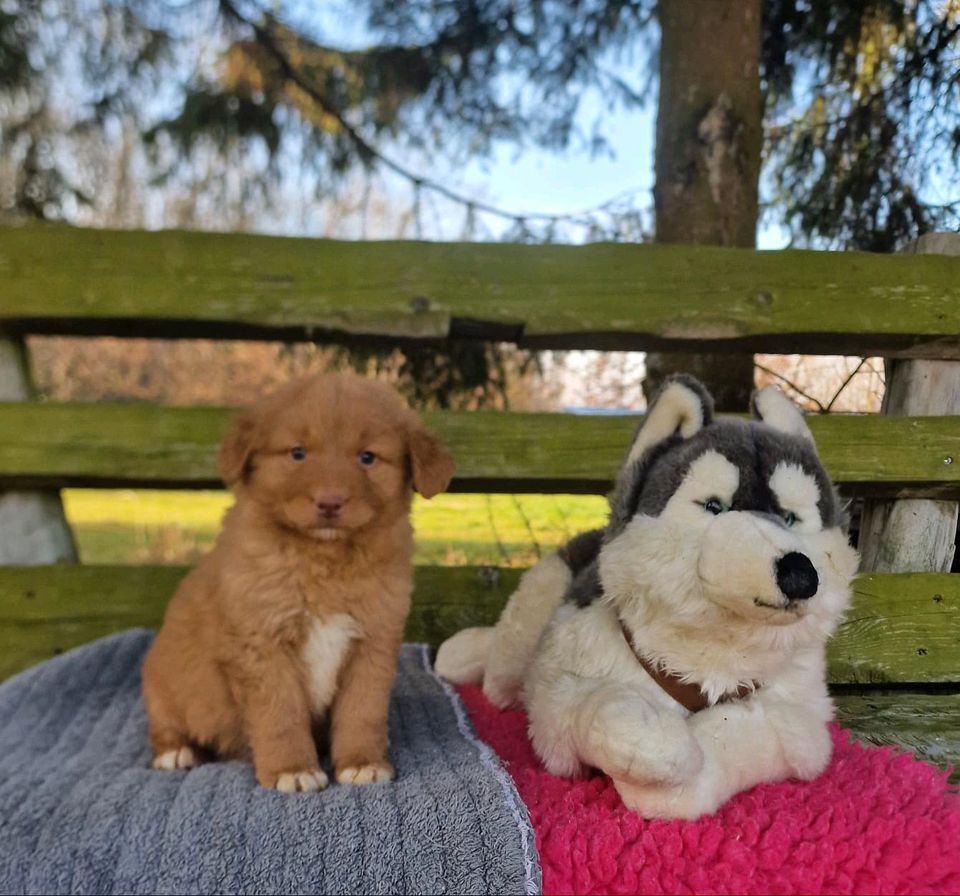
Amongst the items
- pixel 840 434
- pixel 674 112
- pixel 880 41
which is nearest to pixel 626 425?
pixel 840 434

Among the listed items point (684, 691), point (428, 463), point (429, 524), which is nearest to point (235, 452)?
point (428, 463)

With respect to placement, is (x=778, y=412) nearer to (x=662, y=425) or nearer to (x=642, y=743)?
(x=662, y=425)

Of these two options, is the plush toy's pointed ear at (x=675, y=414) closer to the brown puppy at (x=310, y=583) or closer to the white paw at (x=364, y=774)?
the brown puppy at (x=310, y=583)

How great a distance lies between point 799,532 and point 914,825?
0.53 meters

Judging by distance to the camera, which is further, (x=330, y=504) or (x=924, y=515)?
(x=924, y=515)

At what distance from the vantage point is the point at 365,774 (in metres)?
1.41

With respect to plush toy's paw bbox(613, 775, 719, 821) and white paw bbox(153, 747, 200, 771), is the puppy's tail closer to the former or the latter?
plush toy's paw bbox(613, 775, 719, 821)

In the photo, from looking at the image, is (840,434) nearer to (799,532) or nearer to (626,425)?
(626,425)

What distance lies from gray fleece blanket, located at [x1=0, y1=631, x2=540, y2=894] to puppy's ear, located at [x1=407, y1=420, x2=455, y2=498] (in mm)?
540

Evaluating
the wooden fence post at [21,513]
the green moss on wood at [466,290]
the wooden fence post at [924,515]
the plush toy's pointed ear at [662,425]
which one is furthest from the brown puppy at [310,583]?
the wooden fence post at [924,515]

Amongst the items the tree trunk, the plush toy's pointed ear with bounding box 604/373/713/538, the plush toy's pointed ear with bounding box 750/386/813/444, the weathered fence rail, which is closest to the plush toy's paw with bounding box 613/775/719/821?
the plush toy's pointed ear with bounding box 604/373/713/538

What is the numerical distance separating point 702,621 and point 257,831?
2.69ft

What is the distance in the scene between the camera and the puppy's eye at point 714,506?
4.34 ft

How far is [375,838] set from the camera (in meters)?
1.21
